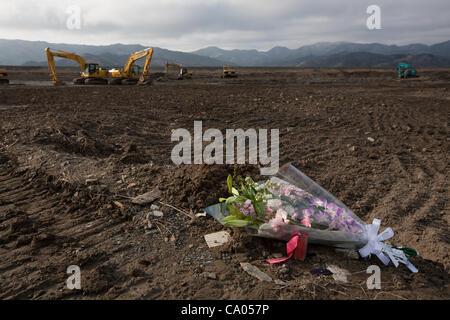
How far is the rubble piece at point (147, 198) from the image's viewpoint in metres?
3.47

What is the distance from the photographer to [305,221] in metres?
2.53

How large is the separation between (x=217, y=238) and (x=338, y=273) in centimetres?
109

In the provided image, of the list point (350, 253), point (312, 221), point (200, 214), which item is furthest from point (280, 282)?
point (200, 214)

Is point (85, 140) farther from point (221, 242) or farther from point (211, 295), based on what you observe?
point (211, 295)

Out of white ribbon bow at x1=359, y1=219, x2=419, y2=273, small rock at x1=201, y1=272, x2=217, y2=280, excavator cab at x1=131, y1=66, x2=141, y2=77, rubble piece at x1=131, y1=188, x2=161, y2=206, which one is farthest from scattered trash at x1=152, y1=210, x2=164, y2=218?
excavator cab at x1=131, y1=66, x2=141, y2=77

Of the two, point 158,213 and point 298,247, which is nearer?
point 298,247

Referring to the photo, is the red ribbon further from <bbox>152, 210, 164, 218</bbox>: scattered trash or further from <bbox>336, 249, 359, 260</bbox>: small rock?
<bbox>152, 210, 164, 218</bbox>: scattered trash

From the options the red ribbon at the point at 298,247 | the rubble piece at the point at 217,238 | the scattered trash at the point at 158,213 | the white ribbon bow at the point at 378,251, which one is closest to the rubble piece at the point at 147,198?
the scattered trash at the point at 158,213

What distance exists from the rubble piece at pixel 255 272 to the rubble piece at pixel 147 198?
1477 millimetres

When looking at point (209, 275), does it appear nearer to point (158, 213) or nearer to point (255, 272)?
point (255, 272)
